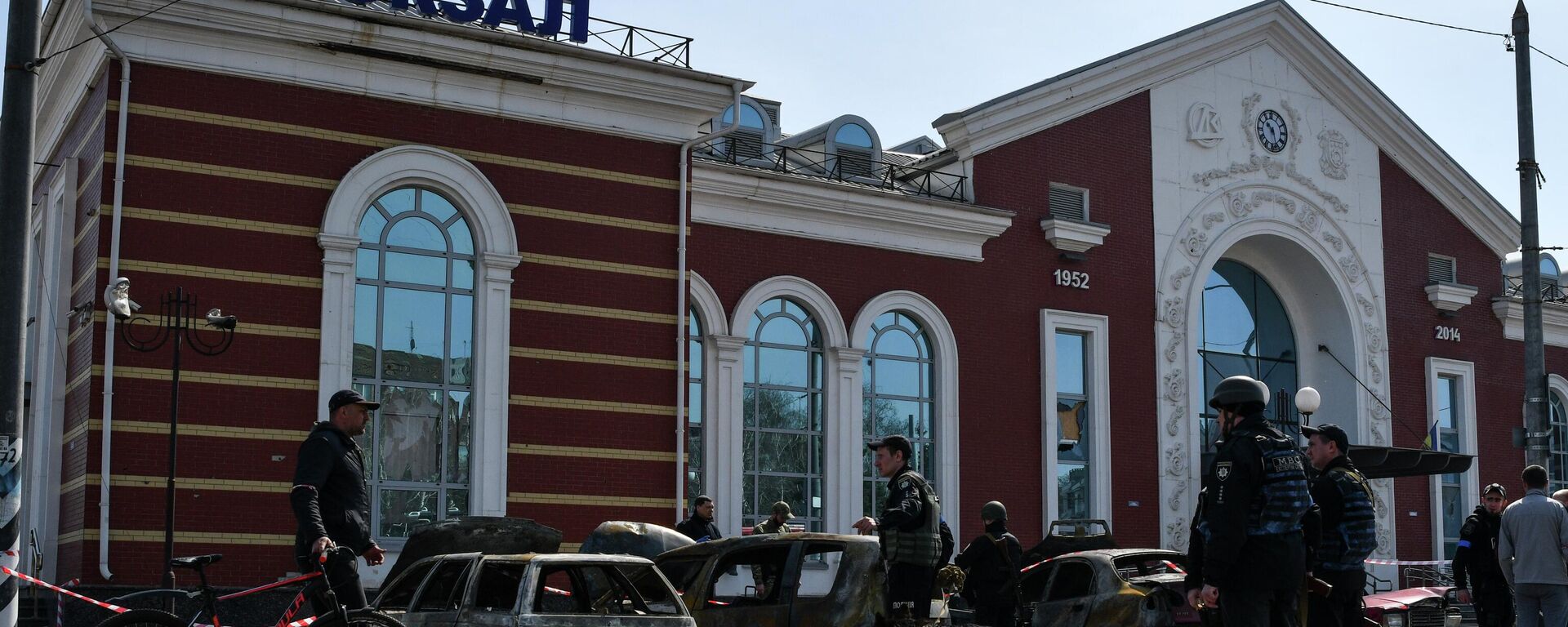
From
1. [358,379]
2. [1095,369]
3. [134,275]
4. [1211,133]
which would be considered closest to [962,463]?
[1095,369]

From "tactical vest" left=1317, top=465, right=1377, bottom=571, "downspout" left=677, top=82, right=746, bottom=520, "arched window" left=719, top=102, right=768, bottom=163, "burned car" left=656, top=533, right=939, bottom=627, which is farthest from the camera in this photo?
"arched window" left=719, top=102, right=768, bottom=163

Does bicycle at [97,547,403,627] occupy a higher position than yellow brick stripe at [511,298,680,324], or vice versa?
yellow brick stripe at [511,298,680,324]

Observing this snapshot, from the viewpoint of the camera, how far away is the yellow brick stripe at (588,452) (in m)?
19.4

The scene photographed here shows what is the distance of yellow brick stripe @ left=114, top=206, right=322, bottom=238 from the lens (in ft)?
58.0

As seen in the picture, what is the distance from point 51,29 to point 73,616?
7.32 metres

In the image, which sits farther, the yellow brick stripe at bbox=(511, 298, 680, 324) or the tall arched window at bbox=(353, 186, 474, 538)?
the yellow brick stripe at bbox=(511, 298, 680, 324)

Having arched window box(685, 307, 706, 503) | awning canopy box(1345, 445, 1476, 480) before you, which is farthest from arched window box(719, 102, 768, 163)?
awning canopy box(1345, 445, 1476, 480)

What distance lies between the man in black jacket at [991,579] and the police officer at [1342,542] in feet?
14.4

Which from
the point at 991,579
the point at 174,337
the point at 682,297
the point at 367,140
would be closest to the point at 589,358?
the point at 682,297

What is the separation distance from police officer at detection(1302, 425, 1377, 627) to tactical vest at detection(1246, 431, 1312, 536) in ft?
5.23

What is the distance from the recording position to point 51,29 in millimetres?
19641

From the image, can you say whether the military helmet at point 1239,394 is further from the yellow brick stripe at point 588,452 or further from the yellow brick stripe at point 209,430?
the yellow brick stripe at point 209,430

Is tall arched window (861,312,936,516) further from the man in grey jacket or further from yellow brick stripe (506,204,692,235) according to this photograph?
the man in grey jacket

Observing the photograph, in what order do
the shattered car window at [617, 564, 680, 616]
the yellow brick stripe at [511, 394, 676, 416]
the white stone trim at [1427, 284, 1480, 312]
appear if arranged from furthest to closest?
the white stone trim at [1427, 284, 1480, 312] → the yellow brick stripe at [511, 394, 676, 416] → the shattered car window at [617, 564, 680, 616]
